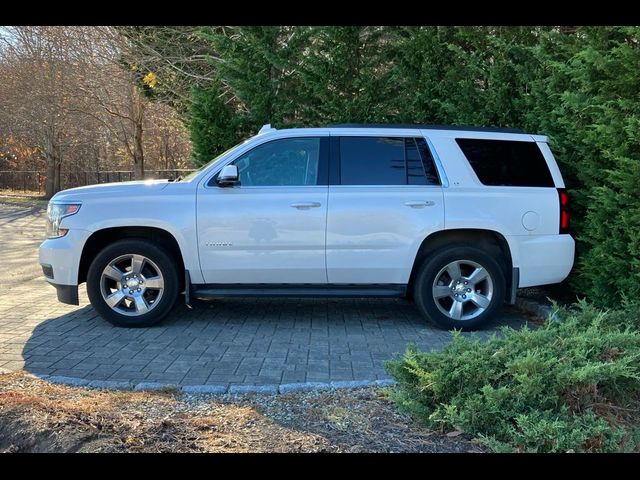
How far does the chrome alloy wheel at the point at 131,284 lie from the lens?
18.6ft

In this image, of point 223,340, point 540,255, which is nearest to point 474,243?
point 540,255

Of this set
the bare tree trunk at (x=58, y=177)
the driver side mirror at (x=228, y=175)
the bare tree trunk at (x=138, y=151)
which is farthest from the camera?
the bare tree trunk at (x=58, y=177)

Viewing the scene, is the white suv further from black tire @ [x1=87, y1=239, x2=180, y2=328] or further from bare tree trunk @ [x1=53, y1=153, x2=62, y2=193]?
bare tree trunk @ [x1=53, y1=153, x2=62, y2=193]

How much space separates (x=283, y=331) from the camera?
575 cm

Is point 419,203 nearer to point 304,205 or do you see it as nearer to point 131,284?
point 304,205

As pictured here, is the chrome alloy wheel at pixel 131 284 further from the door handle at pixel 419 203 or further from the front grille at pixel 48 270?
the door handle at pixel 419 203

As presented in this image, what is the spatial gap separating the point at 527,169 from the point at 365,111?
3.06 m

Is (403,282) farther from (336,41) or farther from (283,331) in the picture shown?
(336,41)

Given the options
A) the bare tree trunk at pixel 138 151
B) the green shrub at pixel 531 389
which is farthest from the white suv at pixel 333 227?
the bare tree trunk at pixel 138 151

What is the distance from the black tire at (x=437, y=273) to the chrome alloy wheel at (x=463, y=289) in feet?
0.11

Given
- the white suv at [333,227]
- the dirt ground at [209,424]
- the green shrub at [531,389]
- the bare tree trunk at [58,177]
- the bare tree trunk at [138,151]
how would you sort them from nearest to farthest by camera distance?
the green shrub at [531,389], the dirt ground at [209,424], the white suv at [333,227], the bare tree trunk at [138,151], the bare tree trunk at [58,177]

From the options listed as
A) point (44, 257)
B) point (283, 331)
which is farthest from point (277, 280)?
point (44, 257)

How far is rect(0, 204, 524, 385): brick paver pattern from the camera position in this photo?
4.56 m

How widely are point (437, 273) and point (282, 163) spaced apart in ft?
6.53
